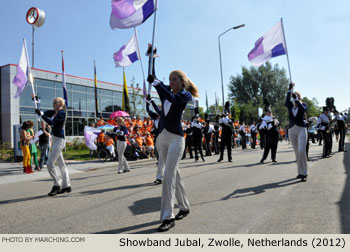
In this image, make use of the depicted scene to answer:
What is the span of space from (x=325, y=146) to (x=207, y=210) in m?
9.44

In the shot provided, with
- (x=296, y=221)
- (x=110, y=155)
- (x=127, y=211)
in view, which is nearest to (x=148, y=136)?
(x=110, y=155)

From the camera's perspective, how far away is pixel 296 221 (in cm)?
390

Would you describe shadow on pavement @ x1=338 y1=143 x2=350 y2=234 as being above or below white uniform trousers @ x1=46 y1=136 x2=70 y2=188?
below

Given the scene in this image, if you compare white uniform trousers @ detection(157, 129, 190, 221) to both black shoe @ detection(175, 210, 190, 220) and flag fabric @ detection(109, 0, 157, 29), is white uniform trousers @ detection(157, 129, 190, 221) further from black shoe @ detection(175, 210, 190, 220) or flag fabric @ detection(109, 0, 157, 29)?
flag fabric @ detection(109, 0, 157, 29)

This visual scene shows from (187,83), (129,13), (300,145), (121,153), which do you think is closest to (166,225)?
(187,83)

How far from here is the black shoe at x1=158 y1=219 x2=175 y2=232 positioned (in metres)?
3.70

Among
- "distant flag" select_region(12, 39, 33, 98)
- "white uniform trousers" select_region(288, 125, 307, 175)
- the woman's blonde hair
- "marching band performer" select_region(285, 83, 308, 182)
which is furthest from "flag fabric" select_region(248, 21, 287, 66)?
"distant flag" select_region(12, 39, 33, 98)

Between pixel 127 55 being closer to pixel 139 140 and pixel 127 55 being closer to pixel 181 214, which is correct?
pixel 139 140

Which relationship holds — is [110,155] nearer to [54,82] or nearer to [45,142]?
[45,142]

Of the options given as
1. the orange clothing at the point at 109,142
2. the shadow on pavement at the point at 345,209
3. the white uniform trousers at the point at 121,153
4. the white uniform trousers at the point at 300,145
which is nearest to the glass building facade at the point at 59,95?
the orange clothing at the point at 109,142

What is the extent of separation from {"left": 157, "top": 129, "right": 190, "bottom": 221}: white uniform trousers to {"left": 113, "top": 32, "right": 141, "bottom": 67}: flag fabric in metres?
7.94

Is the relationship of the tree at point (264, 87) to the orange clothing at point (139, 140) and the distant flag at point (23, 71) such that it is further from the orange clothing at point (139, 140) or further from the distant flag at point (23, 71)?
the distant flag at point (23, 71)

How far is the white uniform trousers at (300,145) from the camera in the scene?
6963 millimetres

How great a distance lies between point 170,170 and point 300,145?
4.31 m
